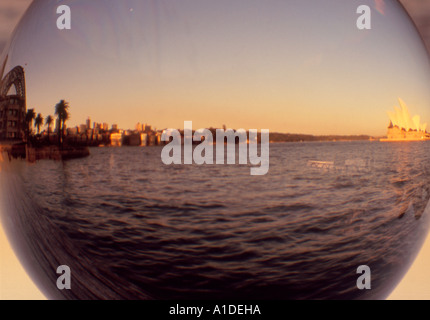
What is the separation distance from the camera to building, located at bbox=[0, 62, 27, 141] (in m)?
1.50

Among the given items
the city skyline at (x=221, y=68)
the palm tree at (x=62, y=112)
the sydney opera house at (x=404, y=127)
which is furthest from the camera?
the sydney opera house at (x=404, y=127)

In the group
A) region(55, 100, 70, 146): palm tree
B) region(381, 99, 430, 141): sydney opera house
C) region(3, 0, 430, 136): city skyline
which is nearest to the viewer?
region(3, 0, 430, 136): city skyline

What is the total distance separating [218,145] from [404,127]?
734 mm

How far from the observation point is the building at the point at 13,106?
1.50m

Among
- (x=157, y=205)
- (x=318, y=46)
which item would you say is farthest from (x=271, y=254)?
(x=318, y=46)

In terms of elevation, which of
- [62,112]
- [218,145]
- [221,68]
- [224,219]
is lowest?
[224,219]

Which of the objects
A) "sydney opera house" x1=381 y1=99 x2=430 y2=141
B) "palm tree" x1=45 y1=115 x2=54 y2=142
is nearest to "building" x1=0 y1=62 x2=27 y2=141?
"palm tree" x1=45 y1=115 x2=54 y2=142

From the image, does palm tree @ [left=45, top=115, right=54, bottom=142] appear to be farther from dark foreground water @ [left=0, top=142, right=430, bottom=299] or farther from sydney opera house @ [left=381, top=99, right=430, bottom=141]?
sydney opera house @ [left=381, top=99, right=430, bottom=141]

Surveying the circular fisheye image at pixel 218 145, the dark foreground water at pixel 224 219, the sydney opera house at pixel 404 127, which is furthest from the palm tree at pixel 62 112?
the sydney opera house at pixel 404 127

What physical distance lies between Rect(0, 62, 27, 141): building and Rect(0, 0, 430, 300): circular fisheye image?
0.09 meters

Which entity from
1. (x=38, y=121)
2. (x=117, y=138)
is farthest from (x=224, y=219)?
(x=38, y=121)

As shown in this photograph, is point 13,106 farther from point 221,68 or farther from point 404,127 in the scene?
point 404,127

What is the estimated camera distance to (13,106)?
1.55m

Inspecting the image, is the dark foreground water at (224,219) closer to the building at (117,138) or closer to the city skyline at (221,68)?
the building at (117,138)
